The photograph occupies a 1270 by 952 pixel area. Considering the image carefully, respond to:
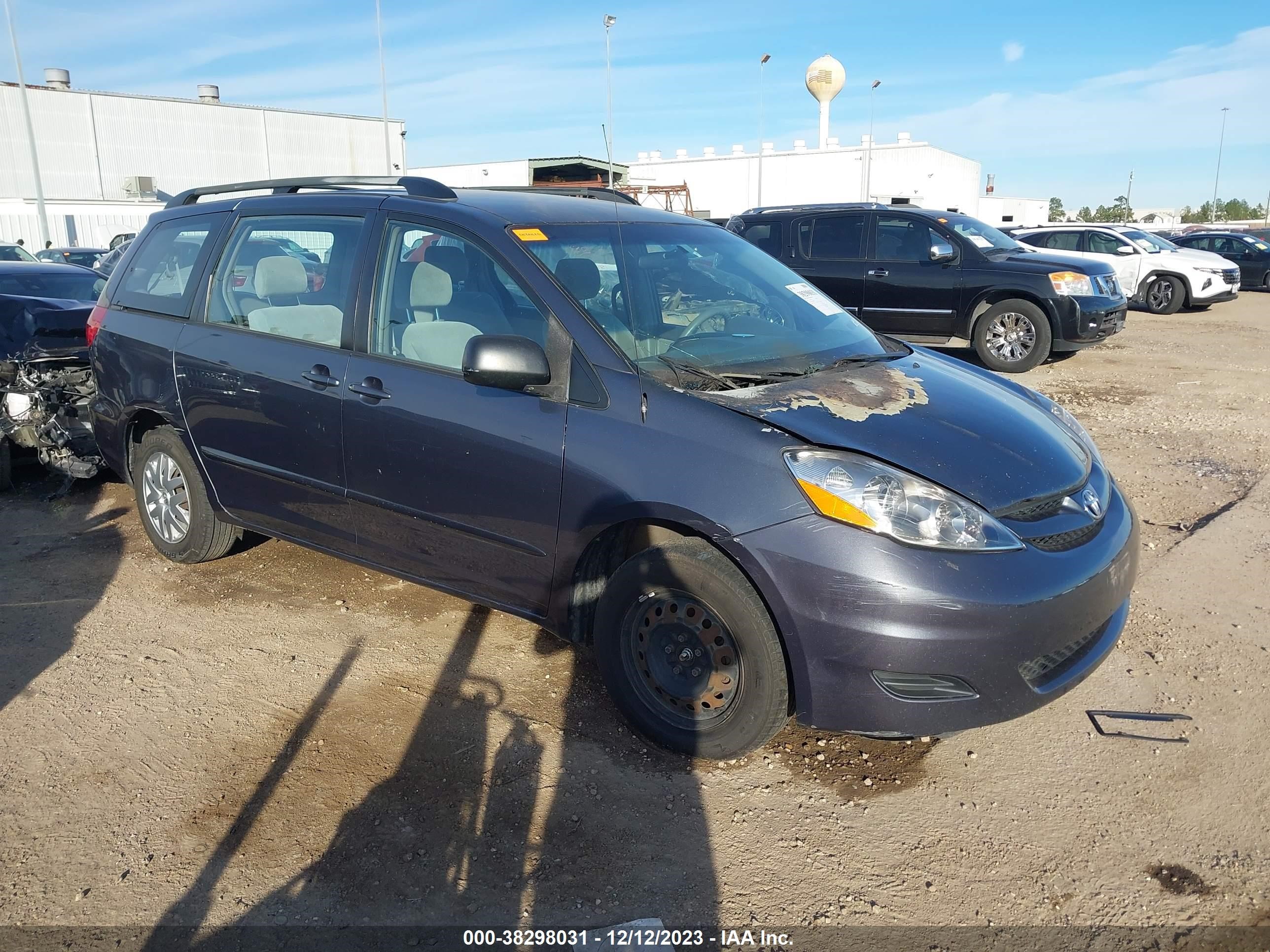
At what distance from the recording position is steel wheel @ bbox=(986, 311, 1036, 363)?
34.5 ft

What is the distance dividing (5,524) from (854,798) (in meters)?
5.38

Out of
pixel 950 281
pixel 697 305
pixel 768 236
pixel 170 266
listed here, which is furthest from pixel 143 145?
pixel 697 305

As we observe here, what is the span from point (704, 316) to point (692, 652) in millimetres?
1349

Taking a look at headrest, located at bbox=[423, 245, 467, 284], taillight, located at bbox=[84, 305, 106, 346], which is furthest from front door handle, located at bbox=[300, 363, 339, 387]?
taillight, located at bbox=[84, 305, 106, 346]

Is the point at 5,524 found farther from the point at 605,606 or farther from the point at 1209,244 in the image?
the point at 1209,244

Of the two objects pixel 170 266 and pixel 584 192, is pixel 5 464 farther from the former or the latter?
pixel 584 192

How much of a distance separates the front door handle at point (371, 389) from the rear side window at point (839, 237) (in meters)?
8.41

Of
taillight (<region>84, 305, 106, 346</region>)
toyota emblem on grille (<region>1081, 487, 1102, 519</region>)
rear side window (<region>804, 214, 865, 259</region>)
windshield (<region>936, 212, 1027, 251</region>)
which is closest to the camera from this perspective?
toyota emblem on grille (<region>1081, 487, 1102, 519</region>)

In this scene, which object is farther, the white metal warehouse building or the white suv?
the white metal warehouse building

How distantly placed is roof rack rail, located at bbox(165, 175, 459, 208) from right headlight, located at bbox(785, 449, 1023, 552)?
1.98 m

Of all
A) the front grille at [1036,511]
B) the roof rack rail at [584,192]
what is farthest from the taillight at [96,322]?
the front grille at [1036,511]

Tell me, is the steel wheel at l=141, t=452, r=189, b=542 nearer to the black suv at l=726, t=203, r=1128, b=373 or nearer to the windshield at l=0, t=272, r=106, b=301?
the windshield at l=0, t=272, r=106, b=301

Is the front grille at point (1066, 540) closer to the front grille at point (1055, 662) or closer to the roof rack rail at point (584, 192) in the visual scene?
the front grille at point (1055, 662)

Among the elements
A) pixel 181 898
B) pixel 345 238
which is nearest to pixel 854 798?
pixel 181 898
